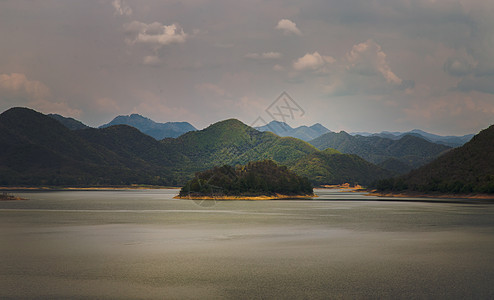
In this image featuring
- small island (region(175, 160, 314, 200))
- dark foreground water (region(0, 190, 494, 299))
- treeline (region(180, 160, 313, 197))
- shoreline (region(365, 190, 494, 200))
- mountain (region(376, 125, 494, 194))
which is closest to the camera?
dark foreground water (region(0, 190, 494, 299))

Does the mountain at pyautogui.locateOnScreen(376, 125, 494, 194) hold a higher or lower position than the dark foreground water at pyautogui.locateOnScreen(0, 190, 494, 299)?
higher

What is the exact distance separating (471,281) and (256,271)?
476 inches

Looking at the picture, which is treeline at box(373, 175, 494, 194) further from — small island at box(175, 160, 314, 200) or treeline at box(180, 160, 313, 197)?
small island at box(175, 160, 314, 200)

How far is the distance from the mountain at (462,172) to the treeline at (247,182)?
46.4 m

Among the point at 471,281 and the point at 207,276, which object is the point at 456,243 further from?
the point at 207,276

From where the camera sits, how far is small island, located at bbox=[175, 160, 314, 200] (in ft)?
511

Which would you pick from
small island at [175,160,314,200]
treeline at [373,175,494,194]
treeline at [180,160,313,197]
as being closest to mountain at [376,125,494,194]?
treeline at [373,175,494,194]

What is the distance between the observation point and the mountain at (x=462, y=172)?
160m

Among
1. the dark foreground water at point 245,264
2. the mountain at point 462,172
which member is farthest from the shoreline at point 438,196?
the dark foreground water at point 245,264

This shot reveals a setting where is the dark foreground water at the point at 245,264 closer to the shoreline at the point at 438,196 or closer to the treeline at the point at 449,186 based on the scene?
the treeline at the point at 449,186

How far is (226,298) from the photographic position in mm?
21016

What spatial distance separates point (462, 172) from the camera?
171125mm

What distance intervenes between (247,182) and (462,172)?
8158 centimetres

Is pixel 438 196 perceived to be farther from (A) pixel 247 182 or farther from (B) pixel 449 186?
(A) pixel 247 182
